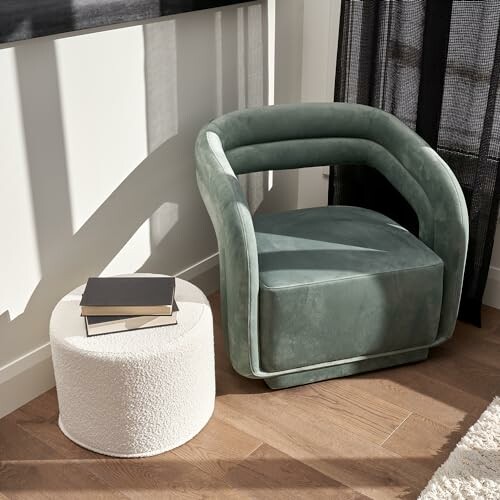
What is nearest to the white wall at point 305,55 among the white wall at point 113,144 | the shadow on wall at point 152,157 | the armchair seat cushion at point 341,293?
the white wall at point 113,144

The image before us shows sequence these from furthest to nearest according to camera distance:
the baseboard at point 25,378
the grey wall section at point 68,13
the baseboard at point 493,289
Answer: the baseboard at point 493,289 < the baseboard at point 25,378 < the grey wall section at point 68,13

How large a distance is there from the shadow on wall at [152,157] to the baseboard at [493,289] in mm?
1011

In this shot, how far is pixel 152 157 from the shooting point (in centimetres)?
247

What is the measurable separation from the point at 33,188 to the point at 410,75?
1291 mm

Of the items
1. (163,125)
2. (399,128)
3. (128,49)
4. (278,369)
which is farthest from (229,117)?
(278,369)

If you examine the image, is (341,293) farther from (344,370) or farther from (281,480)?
(281,480)

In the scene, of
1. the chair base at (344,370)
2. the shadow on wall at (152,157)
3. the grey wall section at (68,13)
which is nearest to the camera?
the grey wall section at (68,13)

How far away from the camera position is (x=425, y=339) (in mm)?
2389

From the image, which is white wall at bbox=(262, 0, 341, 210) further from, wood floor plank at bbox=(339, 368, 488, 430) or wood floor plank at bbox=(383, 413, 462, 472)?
wood floor plank at bbox=(383, 413, 462, 472)

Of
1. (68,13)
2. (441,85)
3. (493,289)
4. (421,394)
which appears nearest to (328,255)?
(421,394)

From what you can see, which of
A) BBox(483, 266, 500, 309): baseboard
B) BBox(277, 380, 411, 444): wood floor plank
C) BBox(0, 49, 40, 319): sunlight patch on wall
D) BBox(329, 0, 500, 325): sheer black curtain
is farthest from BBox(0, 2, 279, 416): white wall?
→ BBox(483, 266, 500, 309): baseboard

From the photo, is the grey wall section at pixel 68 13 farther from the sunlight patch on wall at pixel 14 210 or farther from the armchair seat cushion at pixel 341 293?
the armchair seat cushion at pixel 341 293

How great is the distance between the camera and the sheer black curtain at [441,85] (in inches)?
96.1

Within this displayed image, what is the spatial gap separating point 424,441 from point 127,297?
2.94ft
